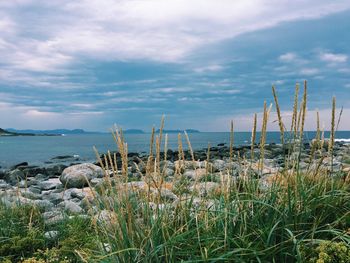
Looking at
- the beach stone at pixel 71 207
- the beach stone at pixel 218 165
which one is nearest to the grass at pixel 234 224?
the beach stone at pixel 218 165

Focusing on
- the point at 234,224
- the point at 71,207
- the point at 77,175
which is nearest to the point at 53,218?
the point at 71,207

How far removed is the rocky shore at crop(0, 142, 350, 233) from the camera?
14.8 feet

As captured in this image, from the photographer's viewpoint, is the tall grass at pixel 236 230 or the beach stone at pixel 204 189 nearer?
the tall grass at pixel 236 230

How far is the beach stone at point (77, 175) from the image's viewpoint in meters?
13.8

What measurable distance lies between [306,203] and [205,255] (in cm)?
101

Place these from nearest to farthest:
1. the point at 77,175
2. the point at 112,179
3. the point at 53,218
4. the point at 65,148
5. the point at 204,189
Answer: the point at 204,189
the point at 53,218
the point at 112,179
the point at 77,175
the point at 65,148

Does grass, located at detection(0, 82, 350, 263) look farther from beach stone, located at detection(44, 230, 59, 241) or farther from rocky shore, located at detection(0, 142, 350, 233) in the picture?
beach stone, located at detection(44, 230, 59, 241)

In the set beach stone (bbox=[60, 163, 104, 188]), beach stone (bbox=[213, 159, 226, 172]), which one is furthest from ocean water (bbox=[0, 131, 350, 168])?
beach stone (bbox=[60, 163, 104, 188])

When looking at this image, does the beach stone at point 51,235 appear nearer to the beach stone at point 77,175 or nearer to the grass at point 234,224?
the grass at point 234,224

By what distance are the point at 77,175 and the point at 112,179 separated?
17.7ft

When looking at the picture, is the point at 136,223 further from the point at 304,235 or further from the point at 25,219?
the point at 25,219

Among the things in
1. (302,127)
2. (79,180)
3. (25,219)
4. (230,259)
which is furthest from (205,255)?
(79,180)

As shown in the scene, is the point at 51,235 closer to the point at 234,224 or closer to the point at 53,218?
the point at 53,218

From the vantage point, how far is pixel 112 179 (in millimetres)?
8688
